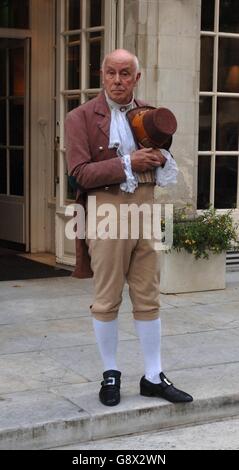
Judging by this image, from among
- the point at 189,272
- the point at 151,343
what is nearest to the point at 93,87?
the point at 189,272

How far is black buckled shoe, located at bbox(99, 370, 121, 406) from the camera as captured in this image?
15.2 feet

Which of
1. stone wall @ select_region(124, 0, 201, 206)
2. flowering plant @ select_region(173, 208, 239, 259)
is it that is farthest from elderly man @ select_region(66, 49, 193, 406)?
stone wall @ select_region(124, 0, 201, 206)

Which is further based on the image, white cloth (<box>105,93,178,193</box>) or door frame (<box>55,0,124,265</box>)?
door frame (<box>55,0,124,265</box>)

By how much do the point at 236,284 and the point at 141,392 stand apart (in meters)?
3.74

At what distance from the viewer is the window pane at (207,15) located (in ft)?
27.1

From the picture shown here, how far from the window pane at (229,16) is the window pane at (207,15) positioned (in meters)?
0.15

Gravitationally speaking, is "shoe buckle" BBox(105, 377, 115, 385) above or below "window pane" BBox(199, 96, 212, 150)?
below

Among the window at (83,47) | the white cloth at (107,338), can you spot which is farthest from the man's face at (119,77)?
the window at (83,47)

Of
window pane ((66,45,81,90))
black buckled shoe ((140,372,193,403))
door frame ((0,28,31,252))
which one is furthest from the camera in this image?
door frame ((0,28,31,252))

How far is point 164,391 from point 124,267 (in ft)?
2.68

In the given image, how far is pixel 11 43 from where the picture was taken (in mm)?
9914

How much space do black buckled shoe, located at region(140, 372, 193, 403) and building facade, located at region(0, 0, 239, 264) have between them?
3.40m

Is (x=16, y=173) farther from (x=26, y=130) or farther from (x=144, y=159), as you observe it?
(x=144, y=159)

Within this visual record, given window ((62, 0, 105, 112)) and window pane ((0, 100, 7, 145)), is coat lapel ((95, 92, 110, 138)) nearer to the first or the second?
window ((62, 0, 105, 112))
